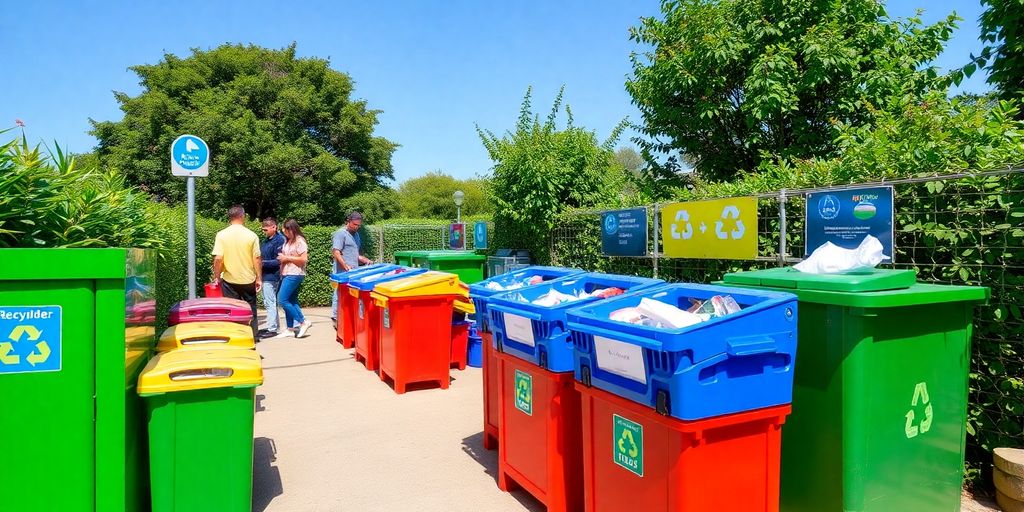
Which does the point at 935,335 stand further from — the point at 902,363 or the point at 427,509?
the point at 427,509

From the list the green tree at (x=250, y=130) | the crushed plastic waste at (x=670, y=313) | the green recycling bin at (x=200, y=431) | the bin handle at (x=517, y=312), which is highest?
the green tree at (x=250, y=130)

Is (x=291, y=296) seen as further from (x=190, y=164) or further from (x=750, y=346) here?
(x=750, y=346)

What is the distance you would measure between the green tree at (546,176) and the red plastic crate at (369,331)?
2.67 meters

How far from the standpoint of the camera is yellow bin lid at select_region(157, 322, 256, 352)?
13.6 ft

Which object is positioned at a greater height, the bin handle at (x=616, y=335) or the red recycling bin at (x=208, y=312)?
the bin handle at (x=616, y=335)

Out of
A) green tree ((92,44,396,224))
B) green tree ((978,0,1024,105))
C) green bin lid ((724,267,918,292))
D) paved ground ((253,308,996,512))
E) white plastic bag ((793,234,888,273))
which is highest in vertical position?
green tree ((92,44,396,224))

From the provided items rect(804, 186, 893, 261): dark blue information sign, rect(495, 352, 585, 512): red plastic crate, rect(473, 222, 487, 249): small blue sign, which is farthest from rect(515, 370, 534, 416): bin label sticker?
rect(473, 222, 487, 249): small blue sign

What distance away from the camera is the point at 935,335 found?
10.6ft

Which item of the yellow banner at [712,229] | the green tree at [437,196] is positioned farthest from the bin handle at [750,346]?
the green tree at [437,196]

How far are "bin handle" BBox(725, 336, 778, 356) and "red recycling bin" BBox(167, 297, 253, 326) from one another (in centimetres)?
427

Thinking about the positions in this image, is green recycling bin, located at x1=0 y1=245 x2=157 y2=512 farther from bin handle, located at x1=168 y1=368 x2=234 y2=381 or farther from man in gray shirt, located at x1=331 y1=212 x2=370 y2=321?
man in gray shirt, located at x1=331 y1=212 x2=370 y2=321

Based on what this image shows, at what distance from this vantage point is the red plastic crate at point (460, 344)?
7.79 m

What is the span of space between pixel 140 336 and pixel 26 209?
872 mm

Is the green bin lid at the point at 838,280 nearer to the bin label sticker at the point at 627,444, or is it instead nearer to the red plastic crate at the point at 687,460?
the red plastic crate at the point at 687,460
